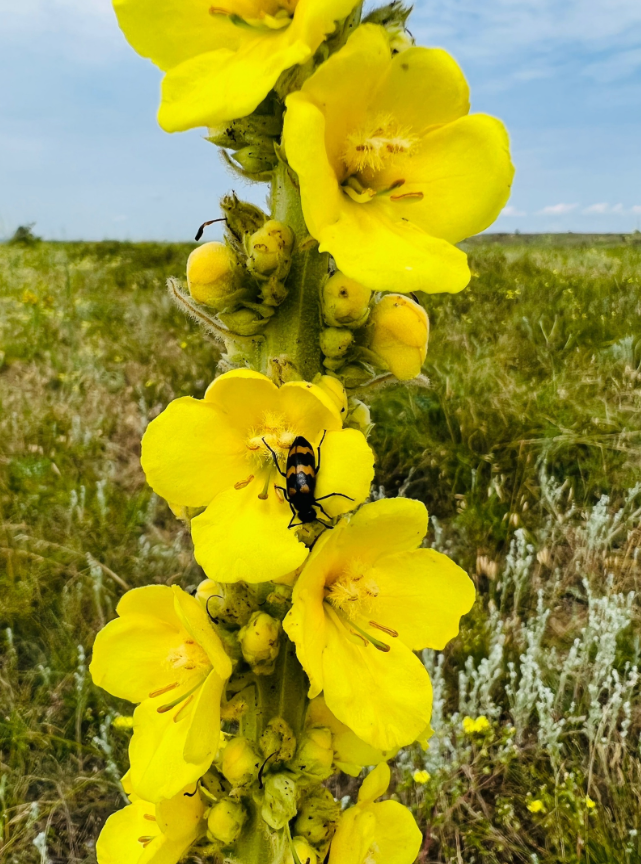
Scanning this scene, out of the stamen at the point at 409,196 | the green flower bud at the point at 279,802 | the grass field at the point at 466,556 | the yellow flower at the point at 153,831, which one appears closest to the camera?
the stamen at the point at 409,196

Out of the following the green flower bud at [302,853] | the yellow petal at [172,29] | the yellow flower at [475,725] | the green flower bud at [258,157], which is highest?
the yellow petal at [172,29]

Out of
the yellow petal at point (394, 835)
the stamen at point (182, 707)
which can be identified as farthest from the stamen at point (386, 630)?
the yellow petal at point (394, 835)

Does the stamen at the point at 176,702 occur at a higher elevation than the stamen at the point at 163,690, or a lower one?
higher

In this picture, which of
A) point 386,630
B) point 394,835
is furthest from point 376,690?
point 394,835

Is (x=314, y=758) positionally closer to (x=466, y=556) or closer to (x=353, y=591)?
(x=353, y=591)

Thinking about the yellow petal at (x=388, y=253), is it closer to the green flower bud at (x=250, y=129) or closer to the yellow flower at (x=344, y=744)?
the green flower bud at (x=250, y=129)

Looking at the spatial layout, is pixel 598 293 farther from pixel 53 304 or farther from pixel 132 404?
pixel 53 304
